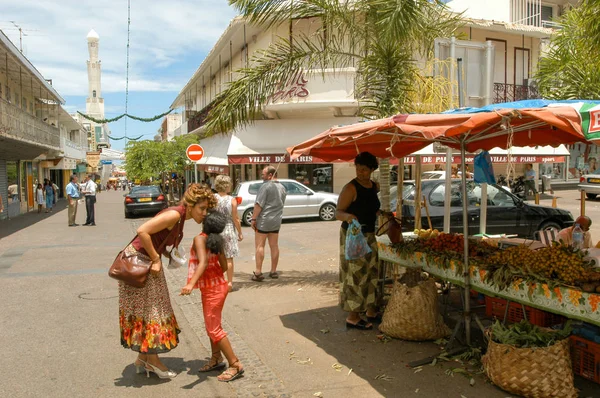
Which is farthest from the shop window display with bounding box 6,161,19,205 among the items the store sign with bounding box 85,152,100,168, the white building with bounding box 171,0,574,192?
the store sign with bounding box 85,152,100,168

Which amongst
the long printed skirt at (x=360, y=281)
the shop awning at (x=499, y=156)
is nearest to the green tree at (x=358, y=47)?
the long printed skirt at (x=360, y=281)

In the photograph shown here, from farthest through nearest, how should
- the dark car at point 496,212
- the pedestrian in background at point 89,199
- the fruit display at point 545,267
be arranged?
the pedestrian in background at point 89,199 < the dark car at point 496,212 < the fruit display at point 545,267

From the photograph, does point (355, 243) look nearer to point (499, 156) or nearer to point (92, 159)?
point (499, 156)

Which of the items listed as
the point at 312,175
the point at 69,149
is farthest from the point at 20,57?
the point at 69,149

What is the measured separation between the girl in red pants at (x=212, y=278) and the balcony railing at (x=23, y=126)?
1450 cm

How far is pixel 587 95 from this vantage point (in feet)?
39.8

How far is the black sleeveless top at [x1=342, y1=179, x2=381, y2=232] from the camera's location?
18.4 ft

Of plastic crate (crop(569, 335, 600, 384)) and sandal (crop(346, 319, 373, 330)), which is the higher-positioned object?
plastic crate (crop(569, 335, 600, 384))

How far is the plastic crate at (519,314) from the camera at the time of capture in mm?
5238

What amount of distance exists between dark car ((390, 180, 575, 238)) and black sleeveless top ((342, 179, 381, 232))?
5.10m

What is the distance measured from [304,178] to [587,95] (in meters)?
13.1

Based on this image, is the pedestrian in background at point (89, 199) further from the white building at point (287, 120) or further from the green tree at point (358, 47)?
the green tree at point (358, 47)

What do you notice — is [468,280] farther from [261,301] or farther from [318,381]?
[261,301]

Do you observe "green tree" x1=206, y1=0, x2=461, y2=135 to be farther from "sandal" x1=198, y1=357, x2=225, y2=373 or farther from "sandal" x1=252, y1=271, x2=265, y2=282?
"sandal" x1=198, y1=357, x2=225, y2=373
